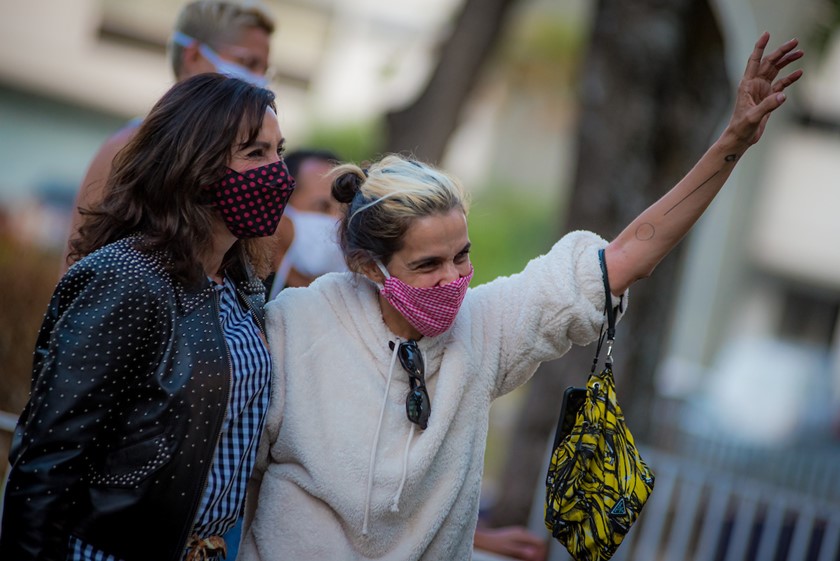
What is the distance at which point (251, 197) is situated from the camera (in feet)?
8.98

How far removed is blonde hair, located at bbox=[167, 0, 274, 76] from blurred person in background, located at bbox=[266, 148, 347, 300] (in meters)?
0.59

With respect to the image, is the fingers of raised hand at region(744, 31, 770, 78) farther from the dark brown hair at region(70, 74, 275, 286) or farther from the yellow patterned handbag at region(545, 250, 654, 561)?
the dark brown hair at region(70, 74, 275, 286)

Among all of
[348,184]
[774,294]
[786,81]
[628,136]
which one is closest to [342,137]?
[774,294]

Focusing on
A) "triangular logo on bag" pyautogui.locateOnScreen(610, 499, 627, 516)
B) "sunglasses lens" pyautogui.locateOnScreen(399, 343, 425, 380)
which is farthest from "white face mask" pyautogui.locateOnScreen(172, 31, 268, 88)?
"triangular logo on bag" pyautogui.locateOnScreen(610, 499, 627, 516)

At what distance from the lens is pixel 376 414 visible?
2.82 meters

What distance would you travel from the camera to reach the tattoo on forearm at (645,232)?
2.79 meters

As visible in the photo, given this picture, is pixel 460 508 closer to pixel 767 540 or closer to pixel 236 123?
pixel 236 123

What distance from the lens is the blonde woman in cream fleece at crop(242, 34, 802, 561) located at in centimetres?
277

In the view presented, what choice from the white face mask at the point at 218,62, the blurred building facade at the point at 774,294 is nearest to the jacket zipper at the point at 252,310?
the white face mask at the point at 218,62

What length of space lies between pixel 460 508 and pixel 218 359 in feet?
2.45

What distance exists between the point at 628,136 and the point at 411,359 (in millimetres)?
4005

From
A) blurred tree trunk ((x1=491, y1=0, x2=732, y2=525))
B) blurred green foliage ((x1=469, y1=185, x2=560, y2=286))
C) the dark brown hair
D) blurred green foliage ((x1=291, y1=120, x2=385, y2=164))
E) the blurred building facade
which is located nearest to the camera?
the dark brown hair

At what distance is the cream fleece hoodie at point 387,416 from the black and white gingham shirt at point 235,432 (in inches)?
3.7

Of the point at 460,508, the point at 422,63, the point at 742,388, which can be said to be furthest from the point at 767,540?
the point at 422,63
